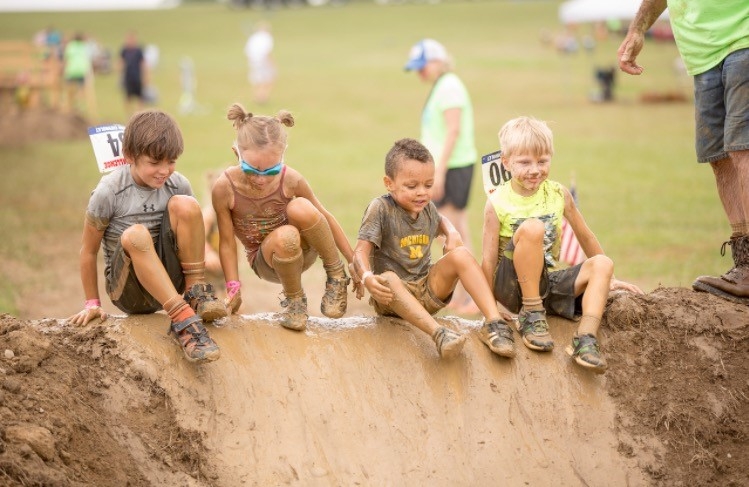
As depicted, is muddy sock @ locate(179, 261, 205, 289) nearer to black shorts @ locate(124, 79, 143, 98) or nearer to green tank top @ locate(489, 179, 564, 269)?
green tank top @ locate(489, 179, 564, 269)

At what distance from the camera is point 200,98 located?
92.1 ft

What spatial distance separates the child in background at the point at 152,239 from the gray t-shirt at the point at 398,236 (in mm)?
955

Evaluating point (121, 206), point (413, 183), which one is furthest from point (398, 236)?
point (121, 206)

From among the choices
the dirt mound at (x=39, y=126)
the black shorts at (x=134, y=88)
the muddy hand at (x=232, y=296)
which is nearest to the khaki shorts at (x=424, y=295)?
the muddy hand at (x=232, y=296)

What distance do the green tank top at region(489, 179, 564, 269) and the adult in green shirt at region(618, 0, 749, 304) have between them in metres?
1.00

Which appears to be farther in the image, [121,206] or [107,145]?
[107,145]

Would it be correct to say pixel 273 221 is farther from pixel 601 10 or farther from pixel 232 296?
pixel 601 10

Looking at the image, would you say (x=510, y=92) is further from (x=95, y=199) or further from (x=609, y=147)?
(x=95, y=199)

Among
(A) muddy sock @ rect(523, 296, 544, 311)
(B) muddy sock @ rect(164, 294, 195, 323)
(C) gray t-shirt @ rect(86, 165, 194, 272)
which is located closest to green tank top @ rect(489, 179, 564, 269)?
(A) muddy sock @ rect(523, 296, 544, 311)

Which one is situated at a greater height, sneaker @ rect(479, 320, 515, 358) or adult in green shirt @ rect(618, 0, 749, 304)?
adult in green shirt @ rect(618, 0, 749, 304)

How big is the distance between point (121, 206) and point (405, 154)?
159 centimetres

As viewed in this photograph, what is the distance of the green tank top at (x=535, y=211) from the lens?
5.51 m

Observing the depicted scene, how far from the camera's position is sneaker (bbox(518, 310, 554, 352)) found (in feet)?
17.6

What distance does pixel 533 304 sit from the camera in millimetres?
5410
